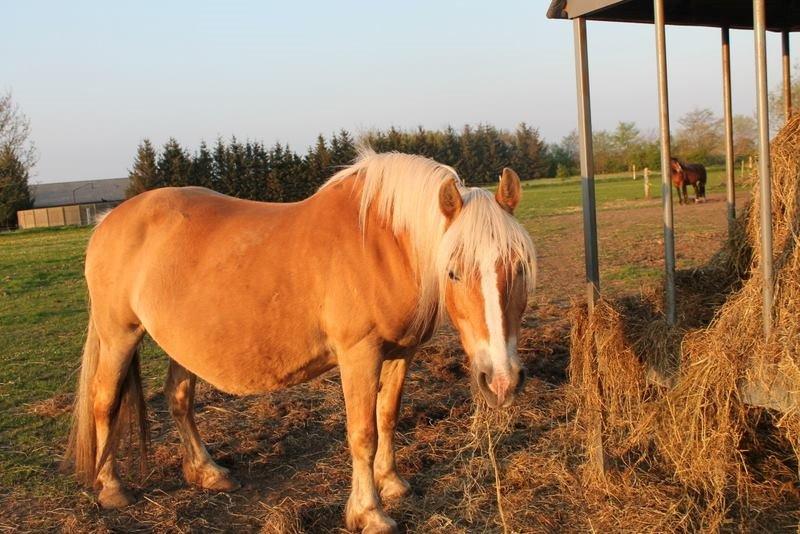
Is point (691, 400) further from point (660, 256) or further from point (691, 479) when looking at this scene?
point (660, 256)

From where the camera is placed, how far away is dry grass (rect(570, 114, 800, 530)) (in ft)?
10.2

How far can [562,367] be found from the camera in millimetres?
5848

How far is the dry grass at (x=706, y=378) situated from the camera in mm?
3100

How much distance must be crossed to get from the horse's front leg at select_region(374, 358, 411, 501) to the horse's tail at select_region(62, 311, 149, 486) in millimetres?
1621

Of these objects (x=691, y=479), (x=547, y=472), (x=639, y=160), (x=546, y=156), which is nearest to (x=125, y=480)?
(x=547, y=472)

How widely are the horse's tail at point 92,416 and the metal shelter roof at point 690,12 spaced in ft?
11.6

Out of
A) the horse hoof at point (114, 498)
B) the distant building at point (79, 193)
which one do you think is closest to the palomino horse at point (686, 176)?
the horse hoof at point (114, 498)

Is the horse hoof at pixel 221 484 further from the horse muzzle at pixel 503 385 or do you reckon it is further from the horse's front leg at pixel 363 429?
the horse muzzle at pixel 503 385

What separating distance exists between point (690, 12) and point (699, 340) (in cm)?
255

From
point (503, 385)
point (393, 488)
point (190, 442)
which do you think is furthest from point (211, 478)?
point (503, 385)

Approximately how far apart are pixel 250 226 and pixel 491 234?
1.57m

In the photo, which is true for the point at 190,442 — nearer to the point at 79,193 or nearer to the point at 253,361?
the point at 253,361

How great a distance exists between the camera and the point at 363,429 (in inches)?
135

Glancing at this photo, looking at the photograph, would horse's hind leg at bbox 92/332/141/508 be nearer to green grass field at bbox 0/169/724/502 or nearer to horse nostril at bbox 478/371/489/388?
green grass field at bbox 0/169/724/502
